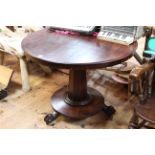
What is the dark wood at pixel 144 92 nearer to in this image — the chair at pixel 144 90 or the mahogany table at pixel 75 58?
the chair at pixel 144 90

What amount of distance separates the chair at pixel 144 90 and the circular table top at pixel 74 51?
6.8 inches

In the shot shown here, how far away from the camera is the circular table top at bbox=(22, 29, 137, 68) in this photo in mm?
1375

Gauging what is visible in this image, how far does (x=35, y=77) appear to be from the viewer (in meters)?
2.55

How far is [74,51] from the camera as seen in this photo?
1.49 metres

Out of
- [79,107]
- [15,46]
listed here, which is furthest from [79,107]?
[15,46]

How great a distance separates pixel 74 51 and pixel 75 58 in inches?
4.0

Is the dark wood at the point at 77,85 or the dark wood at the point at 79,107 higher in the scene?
the dark wood at the point at 77,85

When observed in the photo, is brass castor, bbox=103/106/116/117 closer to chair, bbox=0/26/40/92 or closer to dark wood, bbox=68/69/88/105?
dark wood, bbox=68/69/88/105

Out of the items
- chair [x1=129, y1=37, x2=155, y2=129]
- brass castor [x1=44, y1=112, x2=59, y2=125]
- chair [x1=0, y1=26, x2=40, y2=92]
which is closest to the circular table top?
chair [x1=129, y1=37, x2=155, y2=129]

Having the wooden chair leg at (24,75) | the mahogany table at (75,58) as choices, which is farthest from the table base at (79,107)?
the wooden chair leg at (24,75)

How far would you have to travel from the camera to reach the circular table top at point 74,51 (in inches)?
54.1

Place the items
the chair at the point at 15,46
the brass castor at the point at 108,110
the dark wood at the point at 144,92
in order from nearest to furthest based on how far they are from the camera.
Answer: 1. the dark wood at the point at 144,92
2. the brass castor at the point at 108,110
3. the chair at the point at 15,46

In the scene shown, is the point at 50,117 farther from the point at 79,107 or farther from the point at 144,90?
the point at 144,90
